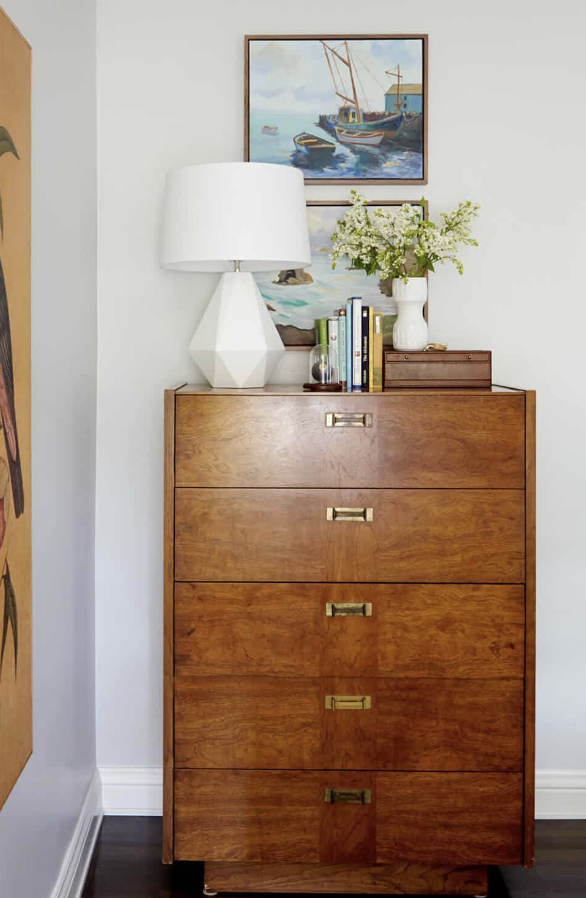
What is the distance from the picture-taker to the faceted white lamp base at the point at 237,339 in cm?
215

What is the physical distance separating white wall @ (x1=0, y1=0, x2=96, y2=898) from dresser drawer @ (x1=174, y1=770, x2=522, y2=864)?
13.7 inches

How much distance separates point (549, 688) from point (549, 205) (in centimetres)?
145

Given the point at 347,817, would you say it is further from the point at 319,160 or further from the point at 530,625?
the point at 319,160

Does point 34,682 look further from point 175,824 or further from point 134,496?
point 134,496

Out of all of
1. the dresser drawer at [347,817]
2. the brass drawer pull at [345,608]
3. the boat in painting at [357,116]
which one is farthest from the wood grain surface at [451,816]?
the boat in painting at [357,116]

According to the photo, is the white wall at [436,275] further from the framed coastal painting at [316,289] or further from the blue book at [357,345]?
the blue book at [357,345]

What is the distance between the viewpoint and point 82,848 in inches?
87.4

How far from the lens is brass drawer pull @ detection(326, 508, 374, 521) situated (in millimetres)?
2029

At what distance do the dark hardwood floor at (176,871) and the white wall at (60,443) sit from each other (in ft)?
0.60

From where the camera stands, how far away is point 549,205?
250 cm

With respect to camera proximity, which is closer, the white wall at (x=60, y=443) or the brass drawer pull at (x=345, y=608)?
the white wall at (x=60, y=443)

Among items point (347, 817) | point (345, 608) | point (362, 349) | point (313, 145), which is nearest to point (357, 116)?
point (313, 145)

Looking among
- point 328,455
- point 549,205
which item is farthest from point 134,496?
point 549,205

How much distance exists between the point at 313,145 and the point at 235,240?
61 centimetres
